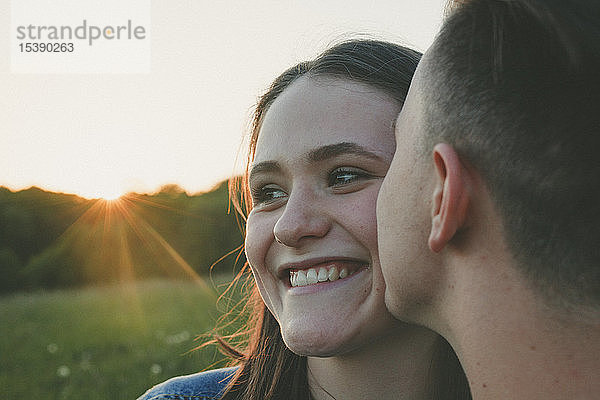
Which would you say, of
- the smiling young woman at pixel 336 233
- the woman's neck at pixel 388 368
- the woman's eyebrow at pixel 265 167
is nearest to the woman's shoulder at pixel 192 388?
the smiling young woman at pixel 336 233

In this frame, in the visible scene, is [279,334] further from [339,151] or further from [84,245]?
[84,245]

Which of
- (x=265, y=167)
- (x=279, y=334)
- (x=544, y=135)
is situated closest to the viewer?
(x=544, y=135)

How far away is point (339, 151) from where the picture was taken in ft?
7.36

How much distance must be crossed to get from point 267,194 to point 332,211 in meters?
0.44

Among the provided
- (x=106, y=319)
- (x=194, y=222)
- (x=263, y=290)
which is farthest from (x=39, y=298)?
(x=263, y=290)

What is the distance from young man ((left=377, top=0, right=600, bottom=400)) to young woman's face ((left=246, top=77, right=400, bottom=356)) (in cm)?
55

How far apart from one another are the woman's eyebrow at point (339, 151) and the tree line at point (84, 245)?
1287 centimetres

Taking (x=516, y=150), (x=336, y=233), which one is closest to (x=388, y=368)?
(x=336, y=233)

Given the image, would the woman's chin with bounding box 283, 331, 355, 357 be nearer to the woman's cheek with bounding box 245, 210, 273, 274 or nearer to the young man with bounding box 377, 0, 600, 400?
the woman's cheek with bounding box 245, 210, 273, 274

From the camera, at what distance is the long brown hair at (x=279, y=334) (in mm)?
2467

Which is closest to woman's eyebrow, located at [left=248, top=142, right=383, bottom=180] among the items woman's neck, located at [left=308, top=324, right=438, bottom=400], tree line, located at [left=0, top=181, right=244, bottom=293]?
woman's neck, located at [left=308, top=324, right=438, bottom=400]

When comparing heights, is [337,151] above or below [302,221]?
above

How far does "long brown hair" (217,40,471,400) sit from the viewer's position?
2.47 metres

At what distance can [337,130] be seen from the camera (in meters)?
2.25
